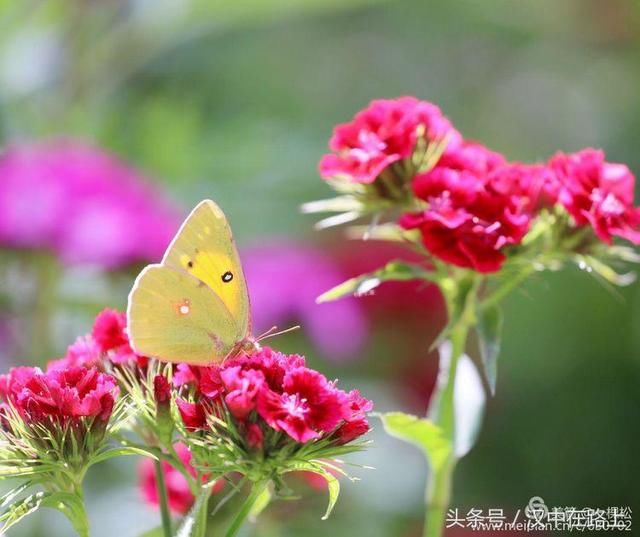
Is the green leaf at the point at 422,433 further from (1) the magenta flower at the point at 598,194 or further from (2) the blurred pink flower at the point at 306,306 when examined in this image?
(2) the blurred pink flower at the point at 306,306

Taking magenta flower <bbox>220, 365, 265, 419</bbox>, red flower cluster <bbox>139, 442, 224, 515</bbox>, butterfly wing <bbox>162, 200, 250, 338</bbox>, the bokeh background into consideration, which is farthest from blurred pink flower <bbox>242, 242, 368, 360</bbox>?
magenta flower <bbox>220, 365, 265, 419</bbox>

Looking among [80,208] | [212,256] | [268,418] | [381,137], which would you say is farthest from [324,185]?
[268,418]

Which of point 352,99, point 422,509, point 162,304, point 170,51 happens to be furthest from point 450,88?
point 162,304

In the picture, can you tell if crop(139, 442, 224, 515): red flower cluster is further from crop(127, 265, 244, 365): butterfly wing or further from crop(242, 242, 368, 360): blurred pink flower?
crop(242, 242, 368, 360): blurred pink flower

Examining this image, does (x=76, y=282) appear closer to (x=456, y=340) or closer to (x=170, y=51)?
(x=456, y=340)

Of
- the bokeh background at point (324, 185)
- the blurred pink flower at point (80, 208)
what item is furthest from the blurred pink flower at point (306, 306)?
the blurred pink flower at point (80, 208)

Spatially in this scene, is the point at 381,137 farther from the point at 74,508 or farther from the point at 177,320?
the point at 74,508
